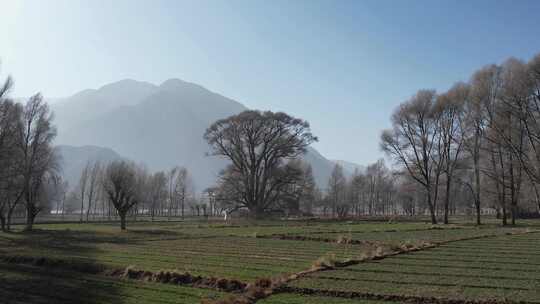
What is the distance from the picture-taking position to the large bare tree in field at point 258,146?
78062 mm

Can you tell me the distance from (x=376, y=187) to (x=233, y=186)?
66.0 m

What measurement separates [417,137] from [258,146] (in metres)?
27.7

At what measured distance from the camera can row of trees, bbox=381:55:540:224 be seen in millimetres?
49812

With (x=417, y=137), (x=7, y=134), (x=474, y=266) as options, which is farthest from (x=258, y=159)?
(x=474, y=266)

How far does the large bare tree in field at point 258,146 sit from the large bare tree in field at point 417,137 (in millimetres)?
17395

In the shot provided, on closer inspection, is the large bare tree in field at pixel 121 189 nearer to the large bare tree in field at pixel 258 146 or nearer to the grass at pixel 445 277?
the large bare tree in field at pixel 258 146

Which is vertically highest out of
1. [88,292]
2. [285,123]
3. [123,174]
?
[285,123]

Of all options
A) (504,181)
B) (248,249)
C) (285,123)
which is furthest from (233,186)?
(248,249)

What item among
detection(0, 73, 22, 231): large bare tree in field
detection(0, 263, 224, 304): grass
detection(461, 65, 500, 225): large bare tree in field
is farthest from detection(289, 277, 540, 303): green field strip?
detection(461, 65, 500, 225): large bare tree in field

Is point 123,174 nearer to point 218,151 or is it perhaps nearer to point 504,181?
point 218,151

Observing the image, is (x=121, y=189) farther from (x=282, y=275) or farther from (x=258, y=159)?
(x=282, y=275)

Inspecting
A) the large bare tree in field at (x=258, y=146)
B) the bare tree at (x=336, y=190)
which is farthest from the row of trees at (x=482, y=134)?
the bare tree at (x=336, y=190)

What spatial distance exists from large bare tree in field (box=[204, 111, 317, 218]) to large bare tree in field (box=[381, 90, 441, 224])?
57.1 feet

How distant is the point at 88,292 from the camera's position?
15523 mm
